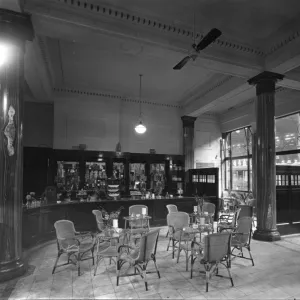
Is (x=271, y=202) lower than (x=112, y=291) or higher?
higher

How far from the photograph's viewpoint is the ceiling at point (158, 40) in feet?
16.4

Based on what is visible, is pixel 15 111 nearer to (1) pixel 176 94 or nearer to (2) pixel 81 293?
(2) pixel 81 293

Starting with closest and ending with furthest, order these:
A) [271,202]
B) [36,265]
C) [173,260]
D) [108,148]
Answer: [36,265] < [173,260] < [271,202] < [108,148]

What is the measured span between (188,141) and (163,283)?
27.6 feet

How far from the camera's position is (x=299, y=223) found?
7.73 metres

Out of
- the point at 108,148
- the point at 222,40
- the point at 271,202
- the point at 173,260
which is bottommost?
the point at 173,260

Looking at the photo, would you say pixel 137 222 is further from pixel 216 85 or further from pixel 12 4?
pixel 216 85

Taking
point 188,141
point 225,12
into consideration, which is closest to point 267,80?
point 225,12

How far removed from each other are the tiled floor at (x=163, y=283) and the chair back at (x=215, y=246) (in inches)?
18.8

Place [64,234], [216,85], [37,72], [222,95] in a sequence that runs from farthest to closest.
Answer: [216,85], [222,95], [37,72], [64,234]

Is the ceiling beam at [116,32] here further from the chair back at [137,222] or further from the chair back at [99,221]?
the chair back at [137,222]

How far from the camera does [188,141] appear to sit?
12.0 m

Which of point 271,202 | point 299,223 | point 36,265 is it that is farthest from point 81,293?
point 299,223

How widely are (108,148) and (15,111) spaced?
20.5ft
